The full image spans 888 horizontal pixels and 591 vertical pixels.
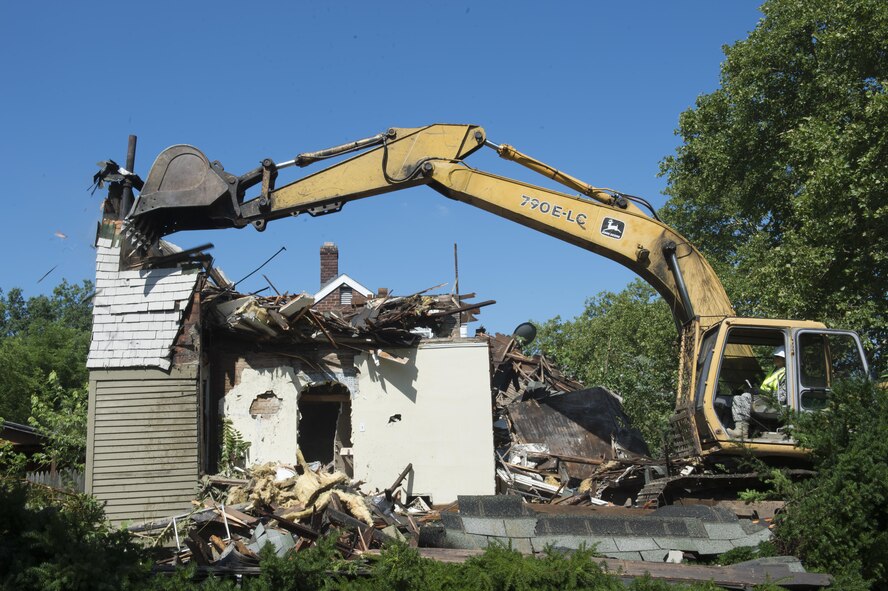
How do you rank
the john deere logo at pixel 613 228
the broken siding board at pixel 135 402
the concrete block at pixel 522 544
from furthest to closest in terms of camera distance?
the broken siding board at pixel 135 402 → the john deere logo at pixel 613 228 → the concrete block at pixel 522 544

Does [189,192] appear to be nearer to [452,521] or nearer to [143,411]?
[143,411]

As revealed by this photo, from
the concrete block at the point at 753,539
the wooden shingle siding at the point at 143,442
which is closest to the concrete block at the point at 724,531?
the concrete block at the point at 753,539

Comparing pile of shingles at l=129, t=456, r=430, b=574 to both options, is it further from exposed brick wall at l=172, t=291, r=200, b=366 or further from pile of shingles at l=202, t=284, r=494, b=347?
pile of shingles at l=202, t=284, r=494, b=347

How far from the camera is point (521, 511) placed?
975 cm

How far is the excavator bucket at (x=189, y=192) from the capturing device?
1216cm

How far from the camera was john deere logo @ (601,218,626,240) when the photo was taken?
11.9 meters

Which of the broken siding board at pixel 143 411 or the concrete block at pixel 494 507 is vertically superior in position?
the broken siding board at pixel 143 411

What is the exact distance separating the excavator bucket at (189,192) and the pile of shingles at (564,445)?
239 inches

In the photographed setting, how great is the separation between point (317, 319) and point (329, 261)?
13.4m

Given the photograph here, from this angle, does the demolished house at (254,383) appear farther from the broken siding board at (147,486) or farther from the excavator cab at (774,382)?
the excavator cab at (774,382)

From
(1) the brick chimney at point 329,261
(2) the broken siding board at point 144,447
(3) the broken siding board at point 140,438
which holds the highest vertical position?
(1) the brick chimney at point 329,261

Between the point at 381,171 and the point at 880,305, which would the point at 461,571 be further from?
the point at 880,305

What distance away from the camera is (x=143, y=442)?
12531 mm

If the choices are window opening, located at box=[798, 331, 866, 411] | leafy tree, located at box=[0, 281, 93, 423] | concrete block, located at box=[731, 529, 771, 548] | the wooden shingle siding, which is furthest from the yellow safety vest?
leafy tree, located at box=[0, 281, 93, 423]
